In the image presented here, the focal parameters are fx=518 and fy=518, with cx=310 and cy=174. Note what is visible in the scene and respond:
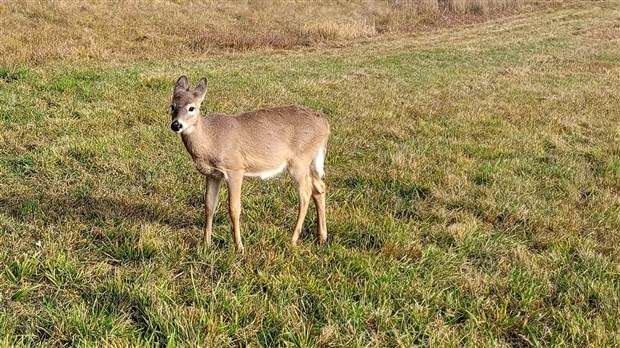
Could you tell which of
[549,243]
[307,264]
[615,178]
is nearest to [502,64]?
[615,178]

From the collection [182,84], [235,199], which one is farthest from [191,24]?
[235,199]

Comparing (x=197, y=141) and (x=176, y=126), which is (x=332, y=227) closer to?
(x=197, y=141)

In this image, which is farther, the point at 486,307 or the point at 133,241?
the point at 133,241

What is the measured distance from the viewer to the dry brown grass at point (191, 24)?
15.2 meters

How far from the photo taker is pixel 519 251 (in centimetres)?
418

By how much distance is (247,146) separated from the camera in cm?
420

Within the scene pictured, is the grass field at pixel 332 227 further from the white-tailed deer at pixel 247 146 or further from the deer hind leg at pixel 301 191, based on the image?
the white-tailed deer at pixel 247 146

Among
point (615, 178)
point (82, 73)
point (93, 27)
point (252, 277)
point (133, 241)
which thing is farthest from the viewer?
point (93, 27)

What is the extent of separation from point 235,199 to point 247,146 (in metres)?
0.44

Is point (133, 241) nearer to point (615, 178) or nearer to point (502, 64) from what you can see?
point (615, 178)

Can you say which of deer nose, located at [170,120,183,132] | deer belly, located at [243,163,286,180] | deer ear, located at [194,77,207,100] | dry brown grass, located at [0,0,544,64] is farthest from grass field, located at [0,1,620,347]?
dry brown grass, located at [0,0,544,64]

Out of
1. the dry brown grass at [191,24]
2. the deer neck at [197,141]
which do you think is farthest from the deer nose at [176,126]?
the dry brown grass at [191,24]

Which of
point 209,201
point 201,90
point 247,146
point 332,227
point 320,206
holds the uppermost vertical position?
point 201,90

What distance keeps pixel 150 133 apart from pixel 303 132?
3.63 metres
